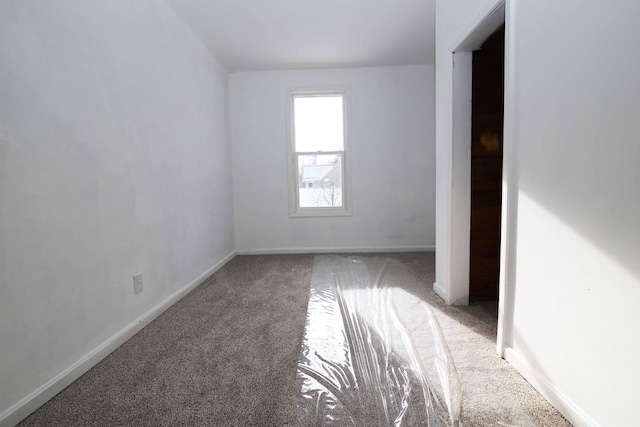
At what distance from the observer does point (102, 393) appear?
1427 millimetres

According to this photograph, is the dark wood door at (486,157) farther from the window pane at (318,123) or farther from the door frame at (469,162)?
the window pane at (318,123)

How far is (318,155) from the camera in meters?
4.35

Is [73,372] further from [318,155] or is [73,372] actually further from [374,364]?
[318,155]

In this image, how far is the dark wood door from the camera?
7.36 feet

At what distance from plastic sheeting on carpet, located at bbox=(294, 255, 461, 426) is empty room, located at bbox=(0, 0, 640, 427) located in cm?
1

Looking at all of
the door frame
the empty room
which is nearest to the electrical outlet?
the empty room

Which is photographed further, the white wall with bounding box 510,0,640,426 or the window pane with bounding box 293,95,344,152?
the window pane with bounding box 293,95,344,152

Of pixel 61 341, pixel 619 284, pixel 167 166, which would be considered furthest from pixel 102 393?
pixel 619 284

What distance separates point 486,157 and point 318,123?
2566 mm

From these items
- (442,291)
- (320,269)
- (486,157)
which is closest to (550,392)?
(442,291)

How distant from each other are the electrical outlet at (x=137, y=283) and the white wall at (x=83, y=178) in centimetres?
5

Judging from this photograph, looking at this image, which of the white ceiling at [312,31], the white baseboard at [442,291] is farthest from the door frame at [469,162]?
the white ceiling at [312,31]

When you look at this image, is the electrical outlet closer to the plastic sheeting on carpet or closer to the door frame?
the plastic sheeting on carpet

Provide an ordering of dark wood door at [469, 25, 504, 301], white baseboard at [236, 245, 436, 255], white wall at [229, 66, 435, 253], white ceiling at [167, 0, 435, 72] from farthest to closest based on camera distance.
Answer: white baseboard at [236, 245, 436, 255]
white wall at [229, 66, 435, 253]
white ceiling at [167, 0, 435, 72]
dark wood door at [469, 25, 504, 301]
